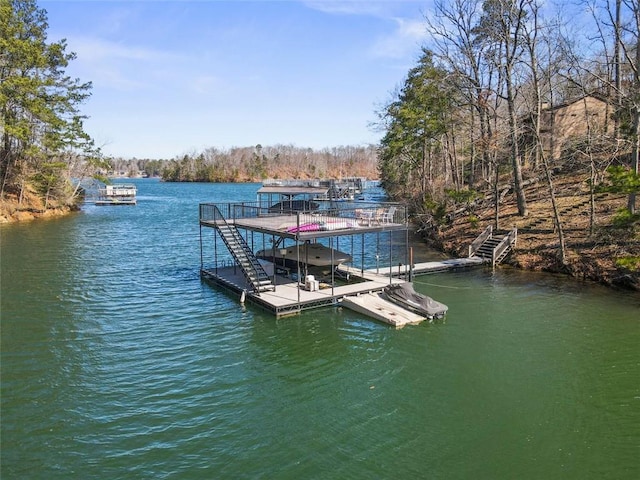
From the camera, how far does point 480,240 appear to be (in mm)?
29938

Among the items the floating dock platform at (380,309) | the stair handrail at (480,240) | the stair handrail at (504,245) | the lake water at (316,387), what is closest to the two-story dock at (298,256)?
the floating dock platform at (380,309)

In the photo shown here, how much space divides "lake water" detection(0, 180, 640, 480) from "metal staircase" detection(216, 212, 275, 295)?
120 centimetres

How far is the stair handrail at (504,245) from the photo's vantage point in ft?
91.3

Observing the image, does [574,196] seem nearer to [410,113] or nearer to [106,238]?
[410,113]

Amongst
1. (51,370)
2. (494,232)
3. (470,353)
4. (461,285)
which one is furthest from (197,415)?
(494,232)

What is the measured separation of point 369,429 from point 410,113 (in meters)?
29.7

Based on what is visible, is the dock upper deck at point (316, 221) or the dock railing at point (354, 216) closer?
the dock upper deck at point (316, 221)

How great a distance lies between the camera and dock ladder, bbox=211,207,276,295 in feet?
68.4

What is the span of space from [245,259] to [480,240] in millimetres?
15703

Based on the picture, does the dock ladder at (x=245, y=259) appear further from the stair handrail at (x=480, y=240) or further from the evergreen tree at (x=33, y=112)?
the evergreen tree at (x=33, y=112)

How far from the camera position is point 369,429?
35.8ft

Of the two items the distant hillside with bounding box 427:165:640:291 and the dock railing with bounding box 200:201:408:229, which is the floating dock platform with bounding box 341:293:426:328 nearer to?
the dock railing with bounding box 200:201:408:229

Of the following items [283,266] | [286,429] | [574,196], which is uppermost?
[574,196]

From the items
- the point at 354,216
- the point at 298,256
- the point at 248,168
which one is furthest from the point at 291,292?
the point at 248,168
